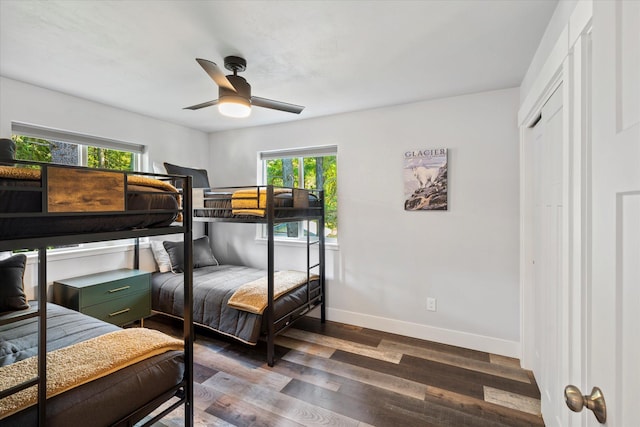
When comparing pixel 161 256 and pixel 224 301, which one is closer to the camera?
pixel 224 301

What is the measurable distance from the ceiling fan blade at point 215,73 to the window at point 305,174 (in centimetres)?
171

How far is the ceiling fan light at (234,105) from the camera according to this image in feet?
6.25

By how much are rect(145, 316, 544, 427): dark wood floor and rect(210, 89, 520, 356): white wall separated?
308 millimetres

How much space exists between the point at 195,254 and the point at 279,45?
2.76 meters

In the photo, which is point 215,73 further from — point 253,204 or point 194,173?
point 194,173

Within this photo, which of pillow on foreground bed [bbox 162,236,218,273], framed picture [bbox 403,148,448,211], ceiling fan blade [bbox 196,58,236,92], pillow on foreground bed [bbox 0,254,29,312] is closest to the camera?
ceiling fan blade [bbox 196,58,236,92]

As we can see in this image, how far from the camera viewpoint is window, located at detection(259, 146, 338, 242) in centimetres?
342

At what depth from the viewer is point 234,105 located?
6.33 feet

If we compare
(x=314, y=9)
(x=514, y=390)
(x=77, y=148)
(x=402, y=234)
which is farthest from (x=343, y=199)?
(x=77, y=148)

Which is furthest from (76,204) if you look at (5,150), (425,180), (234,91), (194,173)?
(425,180)

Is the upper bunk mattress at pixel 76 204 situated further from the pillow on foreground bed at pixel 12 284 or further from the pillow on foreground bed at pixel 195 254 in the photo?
the pillow on foreground bed at pixel 195 254

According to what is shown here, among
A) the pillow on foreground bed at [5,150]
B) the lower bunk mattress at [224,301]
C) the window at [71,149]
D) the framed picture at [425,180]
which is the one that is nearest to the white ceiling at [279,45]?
the window at [71,149]

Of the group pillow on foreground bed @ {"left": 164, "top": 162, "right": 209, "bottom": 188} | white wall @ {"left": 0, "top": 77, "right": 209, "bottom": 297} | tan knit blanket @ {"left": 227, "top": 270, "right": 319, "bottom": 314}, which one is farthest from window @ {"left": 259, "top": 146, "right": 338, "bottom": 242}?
white wall @ {"left": 0, "top": 77, "right": 209, "bottom": 297}

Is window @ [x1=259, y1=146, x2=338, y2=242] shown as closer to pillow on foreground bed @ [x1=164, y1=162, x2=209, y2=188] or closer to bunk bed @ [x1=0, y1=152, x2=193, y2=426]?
pillow on foreground bed @ [x1=164, y1=162, x2=209, y2=188]
